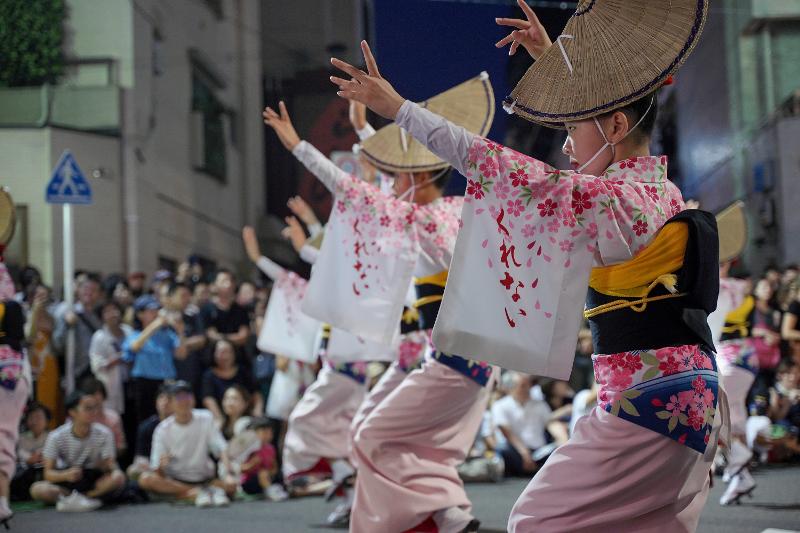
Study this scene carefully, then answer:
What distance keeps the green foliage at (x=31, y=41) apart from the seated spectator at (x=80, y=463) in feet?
9.90

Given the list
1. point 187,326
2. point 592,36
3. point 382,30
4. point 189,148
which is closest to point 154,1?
point 189,148

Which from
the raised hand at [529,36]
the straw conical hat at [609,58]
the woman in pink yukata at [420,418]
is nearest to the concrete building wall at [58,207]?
the woman in pink yukata at [420,418]

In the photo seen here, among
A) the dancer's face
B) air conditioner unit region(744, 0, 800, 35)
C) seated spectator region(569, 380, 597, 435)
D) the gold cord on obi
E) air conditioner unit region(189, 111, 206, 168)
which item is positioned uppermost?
air conditioner unit region(744, 0, 800, 35)

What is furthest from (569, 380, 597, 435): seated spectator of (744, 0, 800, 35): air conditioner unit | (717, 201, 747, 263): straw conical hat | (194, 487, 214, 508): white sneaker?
(744, 0, 800, 35): air conditioner unit

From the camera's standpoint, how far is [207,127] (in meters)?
10.0

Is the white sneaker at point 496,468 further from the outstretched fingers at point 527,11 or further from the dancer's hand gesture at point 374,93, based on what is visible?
the dancer's hand gesture at point 374,93

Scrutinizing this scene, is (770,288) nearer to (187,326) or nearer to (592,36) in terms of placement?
(187,326)

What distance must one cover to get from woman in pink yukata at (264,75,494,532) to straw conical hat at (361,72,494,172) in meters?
0.07

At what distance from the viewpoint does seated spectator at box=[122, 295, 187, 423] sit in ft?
21.8

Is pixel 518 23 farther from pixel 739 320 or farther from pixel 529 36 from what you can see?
pixel 739 320

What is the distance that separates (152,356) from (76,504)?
1.22m

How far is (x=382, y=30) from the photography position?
18.1ft

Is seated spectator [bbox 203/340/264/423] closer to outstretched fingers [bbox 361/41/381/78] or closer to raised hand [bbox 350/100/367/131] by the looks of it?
raised hand [bbox 350/100/367/131]

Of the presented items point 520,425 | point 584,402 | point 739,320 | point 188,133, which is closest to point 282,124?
point 739,320
